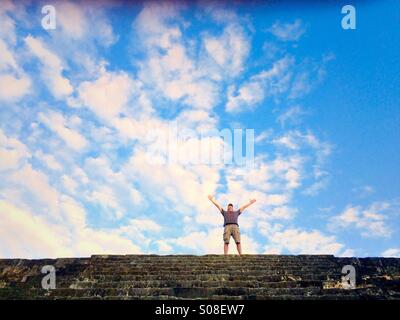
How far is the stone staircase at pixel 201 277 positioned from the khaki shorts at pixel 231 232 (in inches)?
38.4

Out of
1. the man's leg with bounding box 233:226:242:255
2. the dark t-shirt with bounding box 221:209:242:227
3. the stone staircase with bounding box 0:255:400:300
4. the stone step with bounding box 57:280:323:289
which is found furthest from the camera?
the dark t-shirt with bounding box 221:209:242:227

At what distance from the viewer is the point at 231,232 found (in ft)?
29.2

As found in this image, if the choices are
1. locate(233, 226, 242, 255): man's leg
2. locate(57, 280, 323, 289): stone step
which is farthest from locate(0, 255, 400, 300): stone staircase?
locate(233, 226, 242, 255): man's leg

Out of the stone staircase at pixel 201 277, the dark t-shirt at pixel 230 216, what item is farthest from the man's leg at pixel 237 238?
the stone staircase at pixel 201 277

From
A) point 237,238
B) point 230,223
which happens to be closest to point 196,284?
point 237,238

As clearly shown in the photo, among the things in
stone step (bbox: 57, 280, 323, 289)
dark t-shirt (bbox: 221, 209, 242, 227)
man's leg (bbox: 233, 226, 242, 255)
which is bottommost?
stone step (bbox: 57, 280, 323, 289)

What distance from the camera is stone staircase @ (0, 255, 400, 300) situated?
6.07m

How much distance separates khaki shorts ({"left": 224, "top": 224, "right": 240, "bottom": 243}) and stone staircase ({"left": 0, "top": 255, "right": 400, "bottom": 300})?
3.20 feet

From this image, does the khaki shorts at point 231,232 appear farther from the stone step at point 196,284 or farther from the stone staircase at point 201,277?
the stone step at point 196,284

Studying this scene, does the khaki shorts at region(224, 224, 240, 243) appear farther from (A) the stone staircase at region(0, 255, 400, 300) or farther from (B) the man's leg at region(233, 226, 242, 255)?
(A) the stone staircase at region(0, 255, 400, 300)
